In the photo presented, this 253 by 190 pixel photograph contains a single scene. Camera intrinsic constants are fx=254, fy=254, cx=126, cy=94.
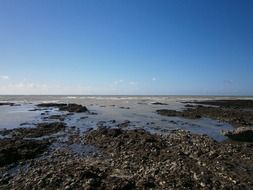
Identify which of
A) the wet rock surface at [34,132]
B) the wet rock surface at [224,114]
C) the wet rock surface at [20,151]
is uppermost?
the wet rock surface at [224,114]

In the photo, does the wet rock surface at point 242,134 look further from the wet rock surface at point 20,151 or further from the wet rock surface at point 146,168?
the wet rock surface at point 20,151

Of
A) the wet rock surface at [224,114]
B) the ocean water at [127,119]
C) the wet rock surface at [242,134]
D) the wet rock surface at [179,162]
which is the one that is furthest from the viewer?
the wet rock surface at [224,114]

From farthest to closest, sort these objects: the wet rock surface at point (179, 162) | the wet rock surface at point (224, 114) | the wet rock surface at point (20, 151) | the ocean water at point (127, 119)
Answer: the wet rock surface at point (224, 114)
the ocean water at point (127, 119)
the wet rock surface at point (20, 151)
the wet rock surface at point (179, 162)

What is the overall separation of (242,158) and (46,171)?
1003 cm

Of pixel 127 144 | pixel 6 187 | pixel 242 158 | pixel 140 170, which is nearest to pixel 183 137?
pixel 127 144

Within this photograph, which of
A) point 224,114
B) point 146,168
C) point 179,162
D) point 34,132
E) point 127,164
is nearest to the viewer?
point 146,168

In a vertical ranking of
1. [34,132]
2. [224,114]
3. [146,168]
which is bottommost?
[34,132]

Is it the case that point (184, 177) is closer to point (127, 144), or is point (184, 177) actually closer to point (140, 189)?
point (140, 189)

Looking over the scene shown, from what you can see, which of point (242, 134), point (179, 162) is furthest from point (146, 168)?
point (242, 134)

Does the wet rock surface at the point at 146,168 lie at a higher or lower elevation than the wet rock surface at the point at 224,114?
lower

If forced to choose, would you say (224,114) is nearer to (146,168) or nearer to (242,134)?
(242,134)

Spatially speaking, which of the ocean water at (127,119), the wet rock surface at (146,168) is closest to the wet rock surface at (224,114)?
the ocean water at (127,119)

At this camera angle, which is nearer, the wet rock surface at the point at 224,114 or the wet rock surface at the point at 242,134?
the wet rock surface at the point at 242,134

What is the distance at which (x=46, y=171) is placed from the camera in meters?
11.4
